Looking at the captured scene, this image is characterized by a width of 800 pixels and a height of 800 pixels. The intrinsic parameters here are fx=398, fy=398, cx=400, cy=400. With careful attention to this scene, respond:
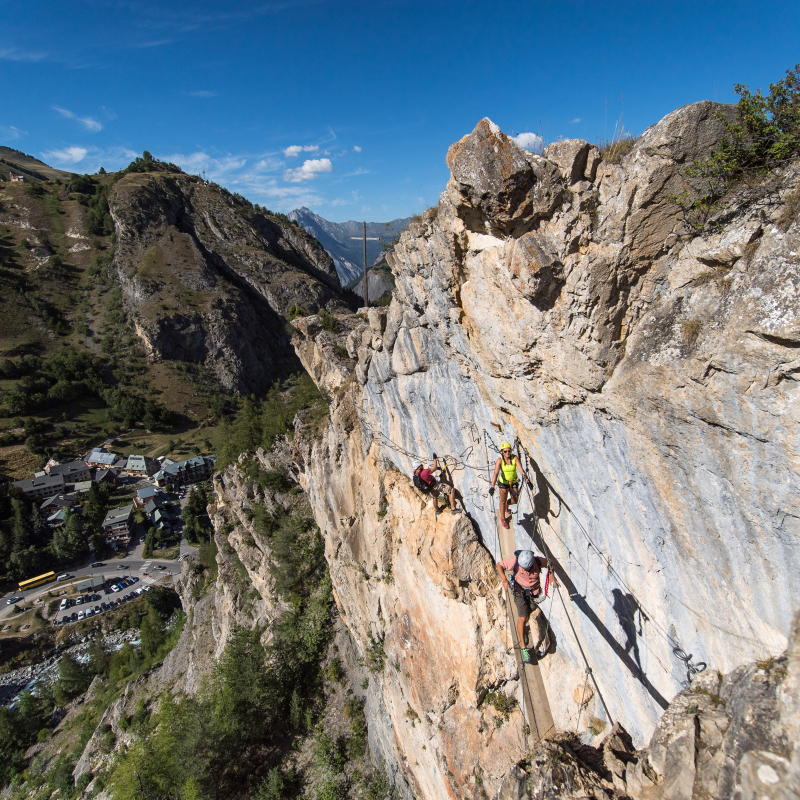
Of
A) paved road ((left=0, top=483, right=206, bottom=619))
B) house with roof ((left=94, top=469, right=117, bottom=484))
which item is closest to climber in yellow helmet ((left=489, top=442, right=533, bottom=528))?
paved road ((left=0, top=483, right=206, bottom=619))

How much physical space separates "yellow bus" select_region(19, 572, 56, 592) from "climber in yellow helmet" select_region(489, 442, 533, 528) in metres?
67.0

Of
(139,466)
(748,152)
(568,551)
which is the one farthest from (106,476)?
(748,152)

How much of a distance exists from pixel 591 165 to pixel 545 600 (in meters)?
8.49

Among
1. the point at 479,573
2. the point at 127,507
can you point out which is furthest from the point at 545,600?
the point at 127,507

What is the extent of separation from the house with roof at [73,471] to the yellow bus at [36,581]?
16145 mm

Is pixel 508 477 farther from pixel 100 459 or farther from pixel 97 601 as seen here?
→ pixel 100 459

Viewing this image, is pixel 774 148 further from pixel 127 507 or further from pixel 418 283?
pixel 127 507

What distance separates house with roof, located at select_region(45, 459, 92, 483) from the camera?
203 feet

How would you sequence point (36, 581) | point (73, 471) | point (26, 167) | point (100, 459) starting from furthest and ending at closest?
point (26, 167) < point (100, 459) < point (73, 471) < point (36, 581)

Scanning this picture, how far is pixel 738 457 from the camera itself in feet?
15.8

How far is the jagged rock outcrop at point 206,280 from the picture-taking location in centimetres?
8212

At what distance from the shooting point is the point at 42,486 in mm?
59531

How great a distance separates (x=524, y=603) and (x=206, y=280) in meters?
95.6

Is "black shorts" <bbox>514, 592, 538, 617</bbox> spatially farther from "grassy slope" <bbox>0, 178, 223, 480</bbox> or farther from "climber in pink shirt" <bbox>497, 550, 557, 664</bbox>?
"grassy slope" <bbox>0, 178, 223, 480</bbox>
